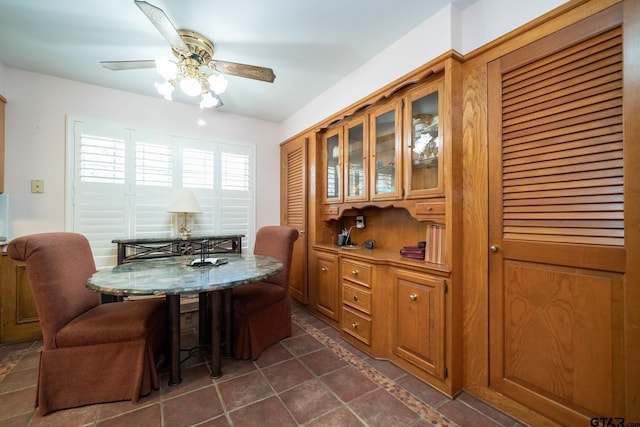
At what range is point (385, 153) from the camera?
2.24m

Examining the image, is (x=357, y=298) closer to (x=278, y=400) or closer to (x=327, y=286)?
(x=327, y=286)

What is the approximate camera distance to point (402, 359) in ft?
6.24

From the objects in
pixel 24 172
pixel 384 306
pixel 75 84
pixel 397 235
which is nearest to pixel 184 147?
pixel 75 84

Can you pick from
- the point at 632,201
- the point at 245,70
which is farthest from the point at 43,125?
the point at 632,201

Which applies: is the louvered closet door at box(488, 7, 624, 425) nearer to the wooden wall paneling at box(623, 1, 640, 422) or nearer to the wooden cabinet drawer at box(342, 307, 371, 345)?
the wooden wall paneling at box(623, 1, 640, 422)

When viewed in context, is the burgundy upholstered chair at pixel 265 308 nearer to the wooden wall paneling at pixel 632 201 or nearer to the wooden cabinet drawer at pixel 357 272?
the wooden cabinet drawer at pixel 357 272

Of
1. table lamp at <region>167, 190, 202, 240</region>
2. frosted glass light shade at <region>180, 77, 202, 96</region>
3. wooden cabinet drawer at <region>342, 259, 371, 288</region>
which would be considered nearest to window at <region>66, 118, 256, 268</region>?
table lamp at <region>167, 190, 202, 240</region>

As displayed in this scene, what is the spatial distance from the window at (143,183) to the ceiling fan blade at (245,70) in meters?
1.62

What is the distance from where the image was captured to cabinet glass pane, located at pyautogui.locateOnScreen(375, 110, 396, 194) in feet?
7.02

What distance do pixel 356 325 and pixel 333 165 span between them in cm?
163

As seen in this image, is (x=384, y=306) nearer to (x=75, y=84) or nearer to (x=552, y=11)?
(x=552, y=11)

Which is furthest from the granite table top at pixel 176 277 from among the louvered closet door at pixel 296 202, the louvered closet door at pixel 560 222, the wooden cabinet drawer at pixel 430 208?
the louvered closet door at pixel 560 222

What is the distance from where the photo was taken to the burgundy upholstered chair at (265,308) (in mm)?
→ 2037

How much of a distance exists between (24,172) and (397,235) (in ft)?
11.9
